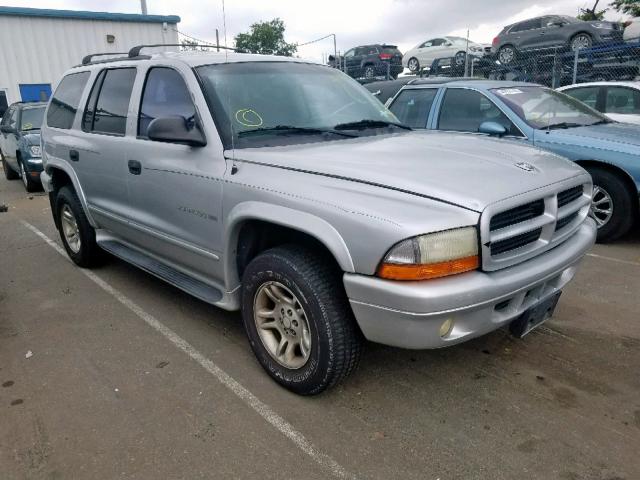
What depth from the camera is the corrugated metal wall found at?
17375 mm

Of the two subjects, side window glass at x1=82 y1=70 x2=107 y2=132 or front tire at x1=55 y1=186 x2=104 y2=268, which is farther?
front tire at x1=55 y1=186 x2=104 y2=268

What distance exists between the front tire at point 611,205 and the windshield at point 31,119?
380 inches

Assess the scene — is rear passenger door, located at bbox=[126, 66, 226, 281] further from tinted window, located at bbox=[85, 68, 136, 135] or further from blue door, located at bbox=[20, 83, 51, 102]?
blue door, located at bbox=[20, 83, 51, 102]

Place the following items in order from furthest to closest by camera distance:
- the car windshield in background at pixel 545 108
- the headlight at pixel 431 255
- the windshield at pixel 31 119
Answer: the windshield at pixel 31 119 < the car windshield in background at pixel 545 108 < the headlight at pixel 431 255

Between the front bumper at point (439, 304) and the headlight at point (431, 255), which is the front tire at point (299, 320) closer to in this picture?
the front bumper at point (439, 304)

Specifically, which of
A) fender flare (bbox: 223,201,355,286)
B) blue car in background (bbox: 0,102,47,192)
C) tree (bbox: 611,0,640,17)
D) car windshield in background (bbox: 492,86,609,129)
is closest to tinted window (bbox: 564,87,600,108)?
car windshield in background (bbox: 492,86,609,129)

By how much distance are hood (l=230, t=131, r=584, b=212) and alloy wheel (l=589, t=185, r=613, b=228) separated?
8.64 ft

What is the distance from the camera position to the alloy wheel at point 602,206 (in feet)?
17.8

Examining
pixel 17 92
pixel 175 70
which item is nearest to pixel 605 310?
pixel 175 70

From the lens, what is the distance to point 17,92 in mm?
17812

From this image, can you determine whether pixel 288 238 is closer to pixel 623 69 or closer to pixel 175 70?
pixel 175 70

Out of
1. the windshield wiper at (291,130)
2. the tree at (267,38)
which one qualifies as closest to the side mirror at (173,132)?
the windshield wiper at (291,130)

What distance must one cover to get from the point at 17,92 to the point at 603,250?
1894 cm

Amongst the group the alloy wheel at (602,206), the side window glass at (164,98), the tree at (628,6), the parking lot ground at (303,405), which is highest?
the tree at (628,6)
